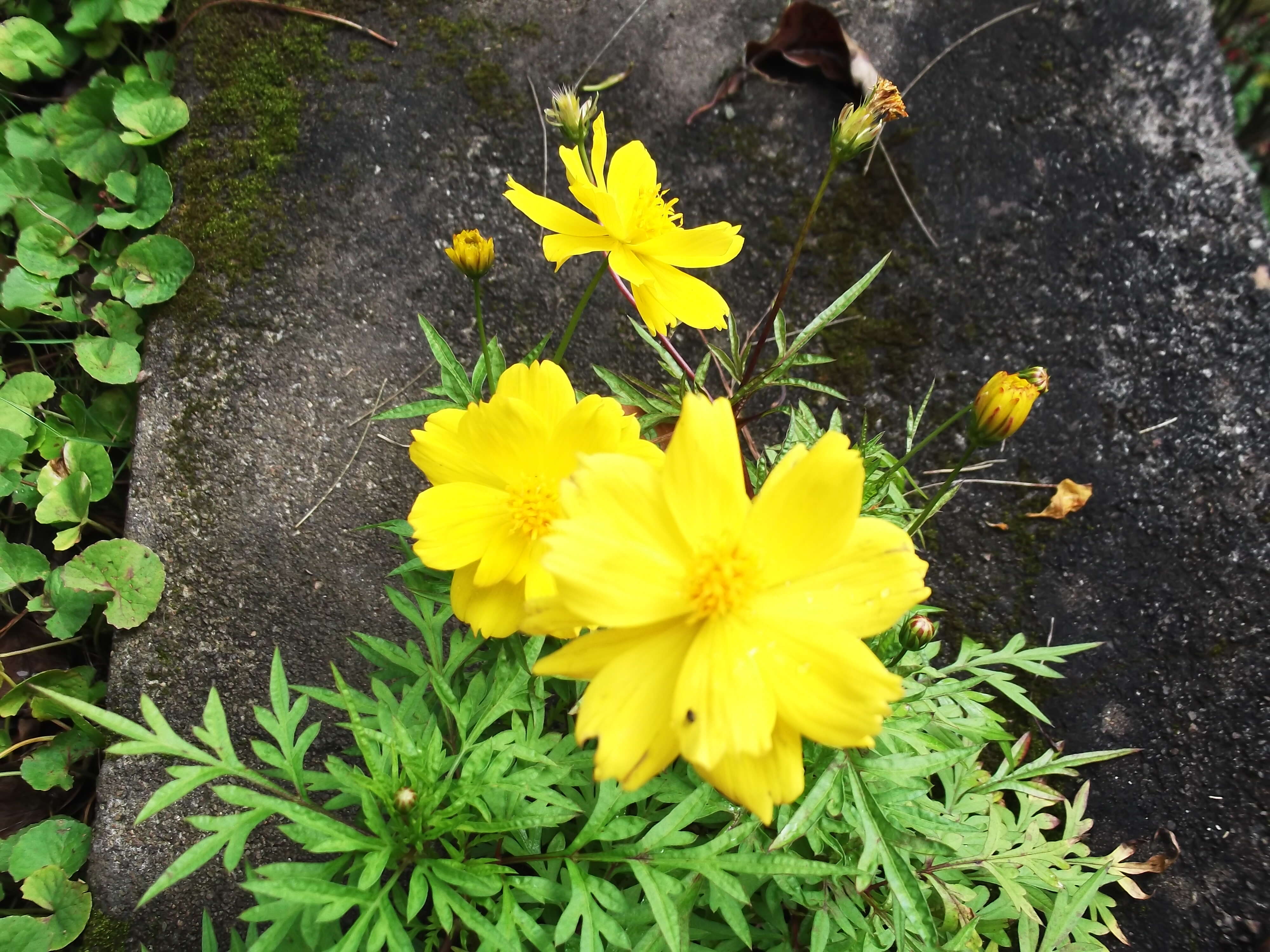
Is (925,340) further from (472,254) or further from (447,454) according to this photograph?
(447,454)

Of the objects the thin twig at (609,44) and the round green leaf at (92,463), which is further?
the thin twig at (609,44)

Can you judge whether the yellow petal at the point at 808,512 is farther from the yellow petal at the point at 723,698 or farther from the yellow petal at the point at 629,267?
the yellow petal at the point at 629,267

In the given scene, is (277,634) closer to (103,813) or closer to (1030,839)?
(103,813)

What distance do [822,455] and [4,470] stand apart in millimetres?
1786

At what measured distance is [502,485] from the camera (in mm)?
1106

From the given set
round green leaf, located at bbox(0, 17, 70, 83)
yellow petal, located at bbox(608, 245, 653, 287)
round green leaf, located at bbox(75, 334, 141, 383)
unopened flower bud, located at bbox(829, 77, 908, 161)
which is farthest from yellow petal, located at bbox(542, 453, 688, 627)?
round green leaf, located at bbox(0, 17, 70, 83)

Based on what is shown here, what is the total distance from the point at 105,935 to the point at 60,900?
0.34 feet

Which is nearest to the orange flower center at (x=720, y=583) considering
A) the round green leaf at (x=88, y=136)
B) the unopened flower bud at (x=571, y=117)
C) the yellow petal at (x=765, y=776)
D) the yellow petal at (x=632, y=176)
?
the yellow petal at (x=765, y=776)

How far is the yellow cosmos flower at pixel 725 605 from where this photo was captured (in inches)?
33.1

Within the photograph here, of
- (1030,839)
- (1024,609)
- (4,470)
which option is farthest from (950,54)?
(4,470)

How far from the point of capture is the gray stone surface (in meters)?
1.75

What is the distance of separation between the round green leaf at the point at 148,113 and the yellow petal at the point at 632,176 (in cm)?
124

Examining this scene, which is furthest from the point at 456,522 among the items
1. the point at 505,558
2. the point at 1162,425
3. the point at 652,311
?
the point at 1162,425

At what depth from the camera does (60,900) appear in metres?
1.53
